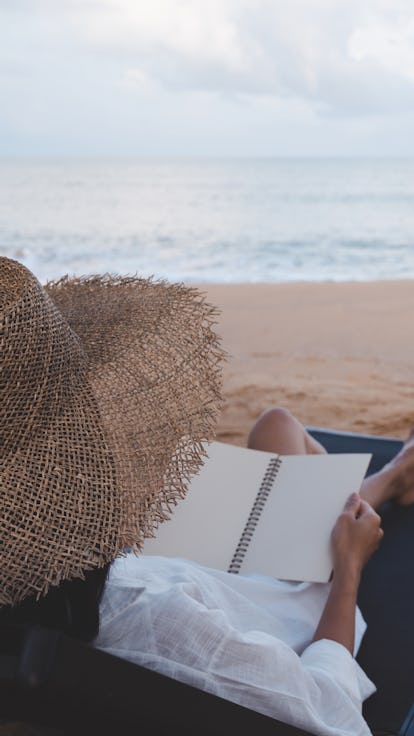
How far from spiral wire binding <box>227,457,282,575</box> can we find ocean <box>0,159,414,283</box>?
729 centimetres

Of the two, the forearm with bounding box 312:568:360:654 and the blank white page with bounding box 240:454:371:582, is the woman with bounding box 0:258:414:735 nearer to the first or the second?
the forearm with bounding box 312:568:360:654

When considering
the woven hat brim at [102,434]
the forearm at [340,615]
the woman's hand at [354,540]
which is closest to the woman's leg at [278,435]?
the woman's hand at [354,540]

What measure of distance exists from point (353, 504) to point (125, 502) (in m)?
0.78

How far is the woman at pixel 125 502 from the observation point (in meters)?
0.78

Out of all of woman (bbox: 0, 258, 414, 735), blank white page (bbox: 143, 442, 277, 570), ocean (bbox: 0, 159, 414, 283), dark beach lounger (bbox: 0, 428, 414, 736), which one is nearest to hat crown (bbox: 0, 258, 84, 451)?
woman (bbox: 0, 258, 414, 735)

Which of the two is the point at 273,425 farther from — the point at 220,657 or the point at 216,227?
the point at 216,227

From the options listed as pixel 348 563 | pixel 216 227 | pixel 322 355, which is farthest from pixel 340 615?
pixel 216 227

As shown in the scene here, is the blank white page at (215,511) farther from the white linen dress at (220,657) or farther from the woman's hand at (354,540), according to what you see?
the white linen dress at (220,657)

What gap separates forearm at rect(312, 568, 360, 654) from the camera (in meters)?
1.18

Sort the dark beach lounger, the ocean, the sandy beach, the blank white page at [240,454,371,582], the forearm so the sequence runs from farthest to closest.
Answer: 1. the ocean
2. the sandy beach
3. the blank white page at [240,454,371,582]
4. the forearm
5. the dark beach lounger

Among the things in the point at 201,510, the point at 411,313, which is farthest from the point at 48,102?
the point at 201,510

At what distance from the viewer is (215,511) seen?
1.71 meters

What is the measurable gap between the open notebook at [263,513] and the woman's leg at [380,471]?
102mm

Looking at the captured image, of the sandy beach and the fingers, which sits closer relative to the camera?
the fingers
